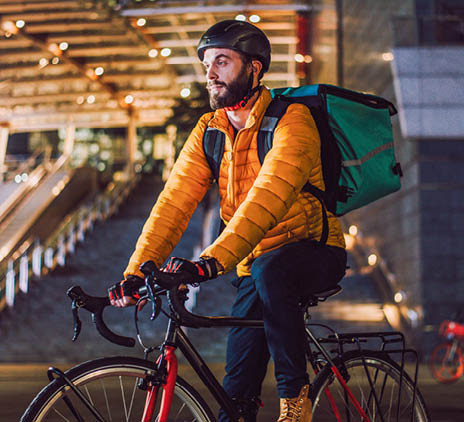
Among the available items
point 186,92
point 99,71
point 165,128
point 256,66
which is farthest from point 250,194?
point 99,71

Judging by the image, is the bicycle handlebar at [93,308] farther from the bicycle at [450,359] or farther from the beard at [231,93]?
the bicycle at [450,359]

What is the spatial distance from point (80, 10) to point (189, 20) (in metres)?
5.19

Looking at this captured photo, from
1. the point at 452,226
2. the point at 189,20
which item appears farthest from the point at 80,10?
the point at 452,226

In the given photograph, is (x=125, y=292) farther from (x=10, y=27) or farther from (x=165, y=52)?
(x=165, y=52)

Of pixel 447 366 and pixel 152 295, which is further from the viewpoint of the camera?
pixel 447 366

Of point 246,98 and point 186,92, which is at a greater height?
point 186,92

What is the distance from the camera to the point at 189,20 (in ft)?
114

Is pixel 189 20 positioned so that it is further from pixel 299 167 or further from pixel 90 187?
pixel 299 167

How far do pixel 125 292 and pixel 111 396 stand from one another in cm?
36

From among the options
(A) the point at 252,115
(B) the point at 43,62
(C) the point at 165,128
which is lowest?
(A) the point at 252,115

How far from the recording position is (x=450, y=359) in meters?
9.91

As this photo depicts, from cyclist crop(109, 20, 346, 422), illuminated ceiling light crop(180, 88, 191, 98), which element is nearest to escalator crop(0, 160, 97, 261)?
illuminated ceiling light crop(180, 88, 191, 98)

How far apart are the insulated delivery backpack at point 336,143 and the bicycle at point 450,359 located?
6931 mm

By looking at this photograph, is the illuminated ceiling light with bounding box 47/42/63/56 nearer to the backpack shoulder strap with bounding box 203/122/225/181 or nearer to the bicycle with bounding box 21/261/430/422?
the backpack shoulder strap with bounding box 203/122/225/181
